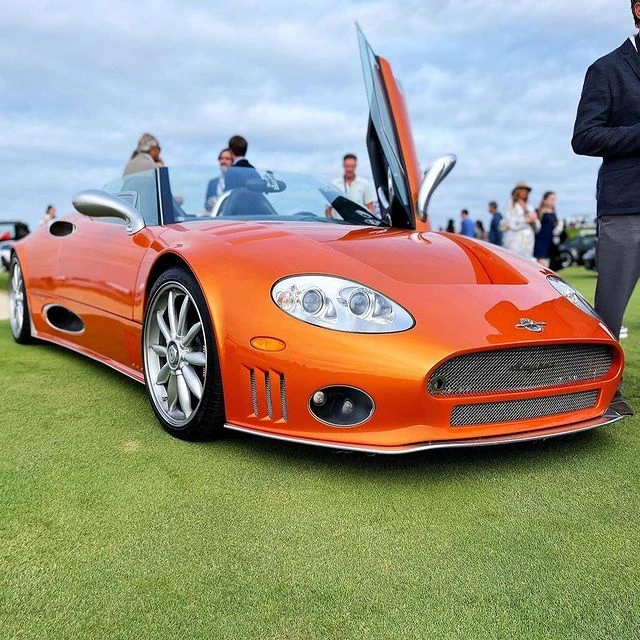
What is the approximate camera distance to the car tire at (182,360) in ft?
Answer: 7.72

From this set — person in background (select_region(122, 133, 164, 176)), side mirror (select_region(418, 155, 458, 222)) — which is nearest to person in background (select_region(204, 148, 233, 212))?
side mirror (select_region(418, 155, 458, 222))

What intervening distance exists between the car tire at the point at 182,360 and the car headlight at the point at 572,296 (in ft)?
4.45

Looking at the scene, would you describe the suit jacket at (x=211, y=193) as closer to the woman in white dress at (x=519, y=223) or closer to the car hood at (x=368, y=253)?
the car hood at (x=368, y=253)

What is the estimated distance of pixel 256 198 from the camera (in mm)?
3447

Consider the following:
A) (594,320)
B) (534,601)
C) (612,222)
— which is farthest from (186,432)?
(612,222)

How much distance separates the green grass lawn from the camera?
1415 mm

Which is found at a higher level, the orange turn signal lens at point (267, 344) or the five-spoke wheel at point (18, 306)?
the orange turn signal lens at point (267, 344)

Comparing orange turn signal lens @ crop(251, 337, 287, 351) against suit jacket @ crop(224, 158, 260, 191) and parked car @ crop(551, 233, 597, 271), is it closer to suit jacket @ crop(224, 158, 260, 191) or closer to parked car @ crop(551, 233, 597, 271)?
suit jacket @ crop(224, 158, 260, 191)

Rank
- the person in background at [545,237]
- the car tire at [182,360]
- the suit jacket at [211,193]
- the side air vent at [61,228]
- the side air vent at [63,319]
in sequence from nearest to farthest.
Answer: the car tire at [182,360] → the suit jacket at [211,193] → the side air vent at [63,319] → the side air vent at [61,228] → the person in background at [545,237]

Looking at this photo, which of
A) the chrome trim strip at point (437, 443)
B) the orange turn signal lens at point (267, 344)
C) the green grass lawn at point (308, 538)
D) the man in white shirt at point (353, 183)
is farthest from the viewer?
the man in white shirt at point (353, 183)

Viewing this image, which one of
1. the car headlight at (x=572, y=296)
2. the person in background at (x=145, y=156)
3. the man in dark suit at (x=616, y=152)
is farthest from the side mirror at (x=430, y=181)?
the person in background at (x=145, y=156)

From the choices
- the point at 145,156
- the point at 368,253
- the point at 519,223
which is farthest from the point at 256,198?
the point at 519,223

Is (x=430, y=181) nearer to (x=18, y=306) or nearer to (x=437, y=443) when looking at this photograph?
(x=437, y=443)

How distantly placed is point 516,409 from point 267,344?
83 centimetres
